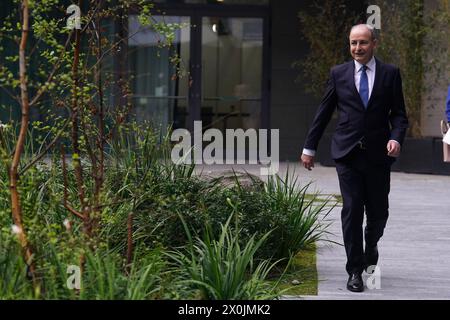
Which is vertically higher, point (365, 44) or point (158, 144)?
point (365, 44)

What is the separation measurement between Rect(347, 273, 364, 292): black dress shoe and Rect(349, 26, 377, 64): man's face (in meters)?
1.45

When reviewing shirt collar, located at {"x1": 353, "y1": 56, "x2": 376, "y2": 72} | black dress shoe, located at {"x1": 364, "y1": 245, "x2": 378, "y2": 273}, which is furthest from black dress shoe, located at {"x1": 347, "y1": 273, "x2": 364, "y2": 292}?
shirt collar, located at {"x1": 353, "y1": 56, "x2": 376, "y2": 72}

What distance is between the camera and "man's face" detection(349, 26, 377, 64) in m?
6.52

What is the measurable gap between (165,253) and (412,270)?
229cm

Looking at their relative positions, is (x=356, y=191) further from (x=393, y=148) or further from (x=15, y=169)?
(x=15, y=169)

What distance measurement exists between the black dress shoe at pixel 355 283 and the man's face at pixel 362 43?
4.77 ft

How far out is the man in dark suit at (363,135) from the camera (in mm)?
6547

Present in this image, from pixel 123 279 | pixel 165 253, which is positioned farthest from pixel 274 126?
pixel 123 279

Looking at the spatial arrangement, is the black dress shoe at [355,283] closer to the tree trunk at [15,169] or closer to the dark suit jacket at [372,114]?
the dark suit jacket at [372,114]

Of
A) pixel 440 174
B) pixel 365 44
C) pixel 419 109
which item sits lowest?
pixel 440 174

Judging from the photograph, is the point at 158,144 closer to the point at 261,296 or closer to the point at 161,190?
the point at 161,190

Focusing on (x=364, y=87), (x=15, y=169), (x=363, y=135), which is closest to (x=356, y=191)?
(x=363, y=135)

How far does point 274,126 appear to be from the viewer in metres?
17.1

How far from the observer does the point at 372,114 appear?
21.6ft
